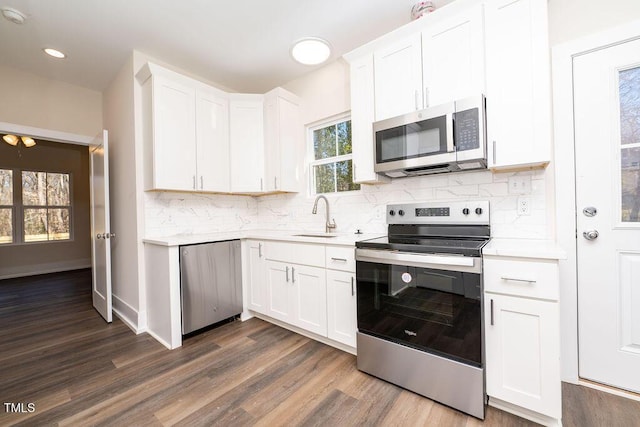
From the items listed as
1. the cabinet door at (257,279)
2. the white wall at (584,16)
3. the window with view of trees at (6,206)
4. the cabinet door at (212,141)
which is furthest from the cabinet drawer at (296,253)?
the window with view of trees at (6,206)

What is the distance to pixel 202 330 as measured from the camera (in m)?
2.50

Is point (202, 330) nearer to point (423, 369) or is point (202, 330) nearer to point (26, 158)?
point (423, 369)

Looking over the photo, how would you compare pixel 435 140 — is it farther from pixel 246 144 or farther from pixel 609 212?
pixel 246 144

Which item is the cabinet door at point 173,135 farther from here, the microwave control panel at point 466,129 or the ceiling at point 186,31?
the microwave control panel at point 466,129

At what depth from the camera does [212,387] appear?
1.70 meters

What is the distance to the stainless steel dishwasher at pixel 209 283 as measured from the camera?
90.7 inches

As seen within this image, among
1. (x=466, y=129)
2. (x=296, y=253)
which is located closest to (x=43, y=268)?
(x=296, y=253)

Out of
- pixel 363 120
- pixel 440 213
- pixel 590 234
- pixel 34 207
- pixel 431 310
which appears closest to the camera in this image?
pixel 431 310

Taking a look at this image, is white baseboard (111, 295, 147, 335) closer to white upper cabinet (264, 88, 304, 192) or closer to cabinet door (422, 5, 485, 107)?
white upper cabinet (264, 88, 304, 192)

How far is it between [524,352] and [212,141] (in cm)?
299

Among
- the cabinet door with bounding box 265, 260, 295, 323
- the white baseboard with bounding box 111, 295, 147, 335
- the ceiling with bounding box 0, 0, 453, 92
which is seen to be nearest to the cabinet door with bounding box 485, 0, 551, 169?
the ceiling with bounding box 0, 0, 453, 92

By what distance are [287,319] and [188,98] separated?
2.31 m

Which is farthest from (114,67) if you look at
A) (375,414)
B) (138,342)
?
(375,414)

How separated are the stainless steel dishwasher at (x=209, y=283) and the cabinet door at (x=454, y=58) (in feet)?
6.99
